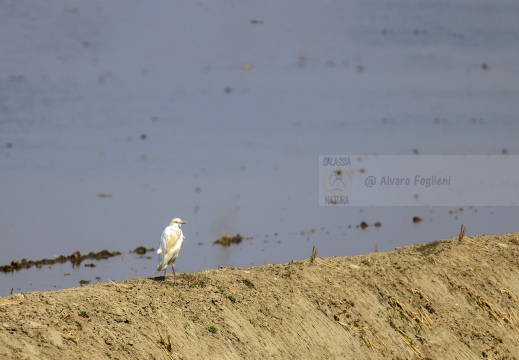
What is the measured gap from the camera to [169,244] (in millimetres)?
11617

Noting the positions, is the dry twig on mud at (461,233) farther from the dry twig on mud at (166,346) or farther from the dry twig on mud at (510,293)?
the dry twig on mud at (166,346)

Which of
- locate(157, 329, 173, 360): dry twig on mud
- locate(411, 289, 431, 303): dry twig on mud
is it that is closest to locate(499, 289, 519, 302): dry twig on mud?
locate(411, 289, 431, 303): dry twig on mud

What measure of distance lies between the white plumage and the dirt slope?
451mm

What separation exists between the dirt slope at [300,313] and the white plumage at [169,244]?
1.48 ft

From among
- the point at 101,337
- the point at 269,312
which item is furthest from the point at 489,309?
the point at 101,337

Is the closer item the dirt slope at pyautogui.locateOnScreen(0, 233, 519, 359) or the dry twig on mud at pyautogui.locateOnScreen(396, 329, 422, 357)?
the dirt slope at pyautogui.locateOnScreen(0, 233, 519, 359)

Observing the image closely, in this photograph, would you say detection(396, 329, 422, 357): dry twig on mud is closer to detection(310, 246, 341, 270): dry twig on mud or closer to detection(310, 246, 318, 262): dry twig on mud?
detection(310, 246, 341, 270): dry twig on mud

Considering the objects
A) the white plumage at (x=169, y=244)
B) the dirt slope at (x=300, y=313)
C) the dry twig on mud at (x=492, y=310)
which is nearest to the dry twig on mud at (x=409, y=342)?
the dirt slope at (x=300, y=313)

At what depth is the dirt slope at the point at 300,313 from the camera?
10.5 metres

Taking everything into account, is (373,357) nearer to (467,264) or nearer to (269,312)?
(269,312)

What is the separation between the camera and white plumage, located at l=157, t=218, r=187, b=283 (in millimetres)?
11617

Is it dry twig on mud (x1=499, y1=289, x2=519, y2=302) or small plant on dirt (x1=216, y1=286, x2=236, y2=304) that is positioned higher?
small plant on dirt (x1=216, y1=286, x2=236, y2=304)

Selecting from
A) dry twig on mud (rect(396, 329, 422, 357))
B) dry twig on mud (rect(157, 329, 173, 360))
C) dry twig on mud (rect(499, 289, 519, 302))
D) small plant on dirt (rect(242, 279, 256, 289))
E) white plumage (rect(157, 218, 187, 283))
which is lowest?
dry twig on mud (rect(396, 329, 422, 357))

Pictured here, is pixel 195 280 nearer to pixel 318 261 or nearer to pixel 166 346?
pixel 166 346
